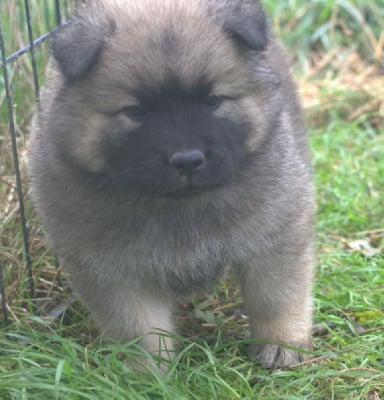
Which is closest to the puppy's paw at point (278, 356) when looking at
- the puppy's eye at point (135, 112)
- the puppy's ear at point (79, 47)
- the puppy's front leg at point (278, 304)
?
the puppy's front leg at point (278, 304)

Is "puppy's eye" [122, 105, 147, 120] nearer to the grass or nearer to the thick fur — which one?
the thick fur

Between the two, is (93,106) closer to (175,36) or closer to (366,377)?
(175,36)

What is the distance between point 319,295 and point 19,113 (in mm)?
1975

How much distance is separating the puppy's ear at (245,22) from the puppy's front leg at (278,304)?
2.65 feet

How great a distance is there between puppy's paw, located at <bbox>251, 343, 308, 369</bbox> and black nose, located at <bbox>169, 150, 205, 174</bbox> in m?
1.06

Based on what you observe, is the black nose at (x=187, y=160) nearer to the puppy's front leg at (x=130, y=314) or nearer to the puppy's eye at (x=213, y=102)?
the puppy's eye at (x=213, y=102)

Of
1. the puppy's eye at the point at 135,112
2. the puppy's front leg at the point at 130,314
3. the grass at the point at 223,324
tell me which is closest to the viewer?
the puppy's eye at the point at 135,112

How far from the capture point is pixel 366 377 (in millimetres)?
3145

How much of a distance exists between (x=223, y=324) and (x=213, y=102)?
123 cm

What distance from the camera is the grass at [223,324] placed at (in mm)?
2967

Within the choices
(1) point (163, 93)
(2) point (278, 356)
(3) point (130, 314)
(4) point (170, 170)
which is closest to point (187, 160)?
(4) point (170, 170)

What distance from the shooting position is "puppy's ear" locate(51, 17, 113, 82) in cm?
274

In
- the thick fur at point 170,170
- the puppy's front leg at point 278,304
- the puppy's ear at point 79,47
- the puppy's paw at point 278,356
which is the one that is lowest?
the puppy's paw at point 278,356

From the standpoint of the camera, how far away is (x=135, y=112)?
8.78ft
